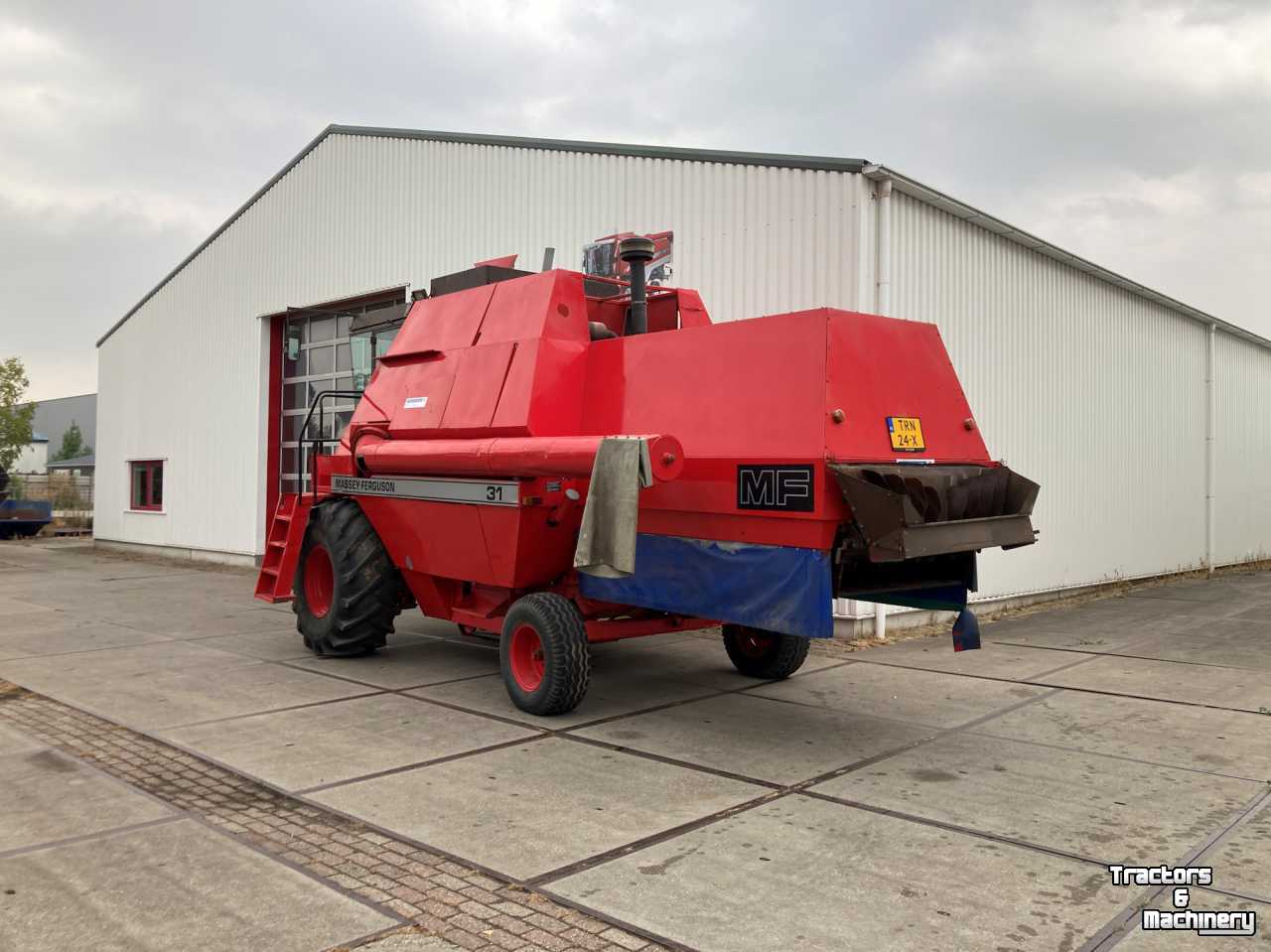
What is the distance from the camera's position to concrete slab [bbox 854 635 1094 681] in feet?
26.6

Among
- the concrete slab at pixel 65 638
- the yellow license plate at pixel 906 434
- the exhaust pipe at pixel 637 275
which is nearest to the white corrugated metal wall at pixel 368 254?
the exhaust pipe at pixel 637 275

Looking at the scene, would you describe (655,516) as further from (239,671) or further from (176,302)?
(176,302)

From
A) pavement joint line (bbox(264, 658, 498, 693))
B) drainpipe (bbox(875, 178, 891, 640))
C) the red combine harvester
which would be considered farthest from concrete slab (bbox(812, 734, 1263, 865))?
drainpipe (bbox(875, 178, 891, 640))

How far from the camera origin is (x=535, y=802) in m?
4.71

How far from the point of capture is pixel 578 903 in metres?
3.60

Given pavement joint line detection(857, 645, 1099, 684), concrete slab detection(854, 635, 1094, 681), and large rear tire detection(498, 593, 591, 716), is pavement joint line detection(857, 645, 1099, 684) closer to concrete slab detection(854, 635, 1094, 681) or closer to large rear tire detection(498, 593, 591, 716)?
concrete slab detection(854, 635, 1094, 681)

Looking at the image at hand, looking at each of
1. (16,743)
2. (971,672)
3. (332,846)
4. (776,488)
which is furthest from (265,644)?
(971,672)

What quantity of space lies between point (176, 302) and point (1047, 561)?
16.2 meters

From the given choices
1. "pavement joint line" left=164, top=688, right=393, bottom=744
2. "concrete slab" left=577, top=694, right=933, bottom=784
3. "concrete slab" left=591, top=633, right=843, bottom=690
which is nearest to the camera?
"concrete slab" left=577, top=694, right=933, bottom=784

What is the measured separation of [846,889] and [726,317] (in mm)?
7399

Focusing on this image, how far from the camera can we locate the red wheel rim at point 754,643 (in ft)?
24.4

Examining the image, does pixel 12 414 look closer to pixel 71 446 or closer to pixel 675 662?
pixel 675 662

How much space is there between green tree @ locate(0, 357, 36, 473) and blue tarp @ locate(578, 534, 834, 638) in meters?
30.7

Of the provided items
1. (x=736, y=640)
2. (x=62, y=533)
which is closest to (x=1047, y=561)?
(x=736, y=640)
